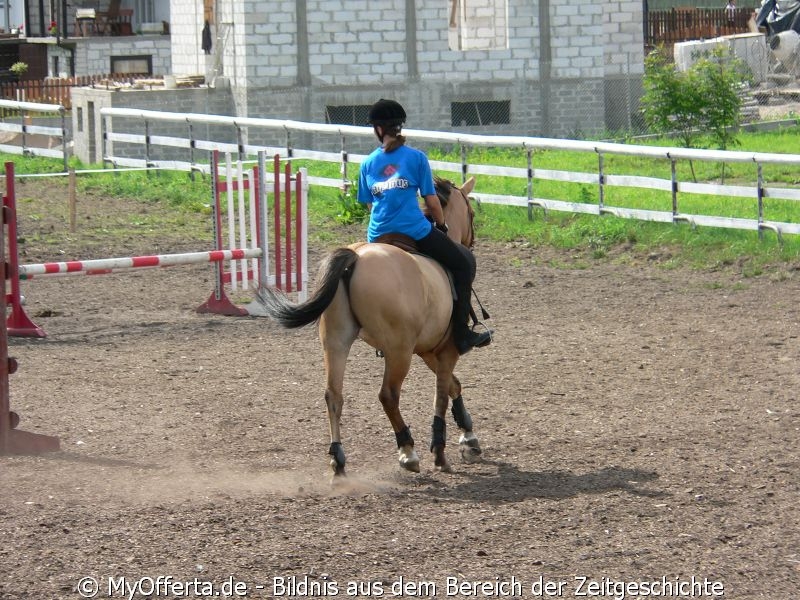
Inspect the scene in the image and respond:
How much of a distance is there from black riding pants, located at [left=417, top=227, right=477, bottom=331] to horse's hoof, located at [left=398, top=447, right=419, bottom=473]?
0.91 m

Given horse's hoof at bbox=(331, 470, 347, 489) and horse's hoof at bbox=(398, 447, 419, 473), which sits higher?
horse's hoof at bbox=(398, 447, 419, 473)

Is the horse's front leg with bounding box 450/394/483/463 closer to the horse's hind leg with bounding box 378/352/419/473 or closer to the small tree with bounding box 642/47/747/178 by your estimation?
the horse's hind leg with bounding box 378/352/419/473

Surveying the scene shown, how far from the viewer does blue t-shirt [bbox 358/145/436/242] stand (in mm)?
7551

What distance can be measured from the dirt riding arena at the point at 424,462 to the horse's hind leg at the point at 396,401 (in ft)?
0.40

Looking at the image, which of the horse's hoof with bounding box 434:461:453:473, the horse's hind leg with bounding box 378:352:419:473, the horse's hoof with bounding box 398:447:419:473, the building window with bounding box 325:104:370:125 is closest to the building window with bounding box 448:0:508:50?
the building window with bounding box 325:104:370:125

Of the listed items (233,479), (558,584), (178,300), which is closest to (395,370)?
(233,479)

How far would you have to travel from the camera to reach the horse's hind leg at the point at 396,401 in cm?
725

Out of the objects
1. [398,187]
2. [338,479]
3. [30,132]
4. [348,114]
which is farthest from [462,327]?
[348,114]

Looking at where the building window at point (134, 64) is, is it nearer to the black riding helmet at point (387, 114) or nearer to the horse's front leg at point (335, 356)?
the black riding helmet at point (387, 114)

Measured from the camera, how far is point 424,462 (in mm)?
7711

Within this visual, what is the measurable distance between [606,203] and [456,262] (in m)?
9.80

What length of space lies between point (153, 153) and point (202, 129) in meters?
1.14

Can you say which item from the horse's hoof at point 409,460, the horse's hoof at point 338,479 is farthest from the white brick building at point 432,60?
the horse's hoof at point 338,479

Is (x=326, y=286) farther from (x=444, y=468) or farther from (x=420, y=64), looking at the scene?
(x=420, y=64)
